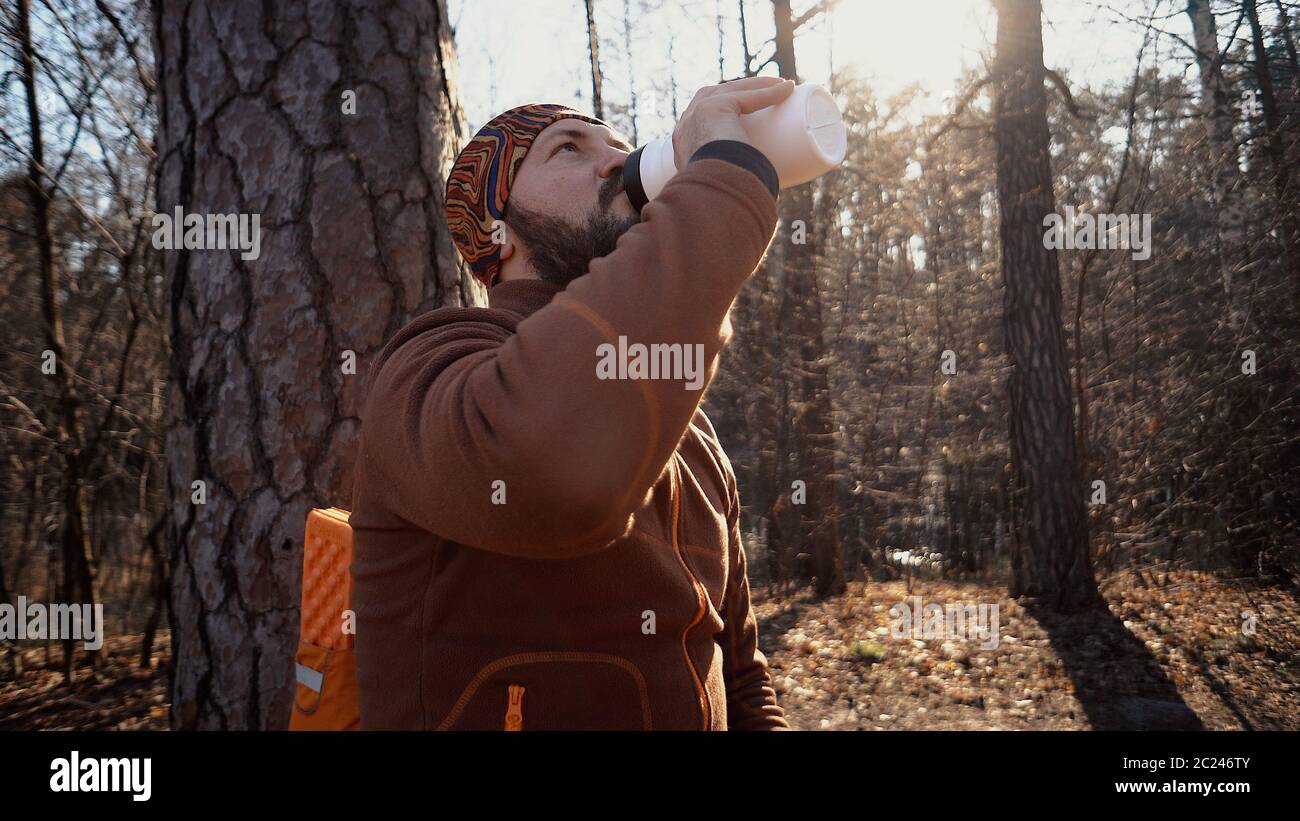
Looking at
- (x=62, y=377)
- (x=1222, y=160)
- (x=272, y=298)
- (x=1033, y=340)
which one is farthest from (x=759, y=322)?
(x=272, y=298)

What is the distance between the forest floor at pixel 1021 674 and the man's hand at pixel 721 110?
4.42 m

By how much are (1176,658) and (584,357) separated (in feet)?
20.3

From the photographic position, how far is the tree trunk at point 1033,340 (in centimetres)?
Result: 703

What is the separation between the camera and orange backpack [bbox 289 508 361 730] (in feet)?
4.70

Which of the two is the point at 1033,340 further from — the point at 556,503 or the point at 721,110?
the point at 556,503

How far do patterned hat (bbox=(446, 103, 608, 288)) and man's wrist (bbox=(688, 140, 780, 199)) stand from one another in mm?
598

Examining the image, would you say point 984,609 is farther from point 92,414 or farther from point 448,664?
point 92,414

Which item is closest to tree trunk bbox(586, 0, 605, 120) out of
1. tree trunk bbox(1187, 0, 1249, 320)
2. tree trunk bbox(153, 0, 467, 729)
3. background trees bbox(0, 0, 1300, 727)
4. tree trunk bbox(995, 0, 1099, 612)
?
background trees bbox(0, 0, 1300, 727)

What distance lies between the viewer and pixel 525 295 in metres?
1.55

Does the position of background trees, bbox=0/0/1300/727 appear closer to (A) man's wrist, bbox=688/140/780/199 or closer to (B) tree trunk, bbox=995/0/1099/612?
(B) tree trunk, bbox=995/0/1099/612

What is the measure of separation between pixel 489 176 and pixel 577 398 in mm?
871

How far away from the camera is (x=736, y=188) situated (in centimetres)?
118

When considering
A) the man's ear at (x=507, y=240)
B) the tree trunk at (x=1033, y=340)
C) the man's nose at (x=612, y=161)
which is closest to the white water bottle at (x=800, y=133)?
the man's nose at (x=612, y=161)
